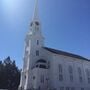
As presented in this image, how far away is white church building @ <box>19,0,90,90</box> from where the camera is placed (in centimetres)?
3685

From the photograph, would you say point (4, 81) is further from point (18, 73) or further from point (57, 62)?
point (57, 62)

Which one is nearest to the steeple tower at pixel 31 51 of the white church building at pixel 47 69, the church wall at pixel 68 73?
the white church building at pixel 47 69

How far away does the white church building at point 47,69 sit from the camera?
36853mm

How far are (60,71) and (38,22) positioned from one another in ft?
57.7

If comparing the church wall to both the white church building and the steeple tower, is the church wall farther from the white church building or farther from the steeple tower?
the steeple tower

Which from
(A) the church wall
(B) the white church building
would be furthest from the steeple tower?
(A) the church wall

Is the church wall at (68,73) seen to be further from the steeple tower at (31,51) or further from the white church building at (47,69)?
the steeple tower at (31,51)

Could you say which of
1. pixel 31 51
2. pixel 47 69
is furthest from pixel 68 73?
pixel 31 51

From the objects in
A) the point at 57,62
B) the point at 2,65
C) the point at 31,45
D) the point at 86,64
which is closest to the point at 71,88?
the point at 57,62

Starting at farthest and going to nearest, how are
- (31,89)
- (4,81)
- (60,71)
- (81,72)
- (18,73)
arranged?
(18,73) → (4,81) → (81,72) → (60,71) → (31,89)

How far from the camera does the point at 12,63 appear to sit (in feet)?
188

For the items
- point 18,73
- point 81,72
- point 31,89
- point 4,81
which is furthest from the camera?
point 18,73

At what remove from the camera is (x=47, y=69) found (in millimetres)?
38531

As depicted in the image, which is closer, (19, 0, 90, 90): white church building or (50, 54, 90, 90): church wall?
(19, 0, 90, 90): white church building
